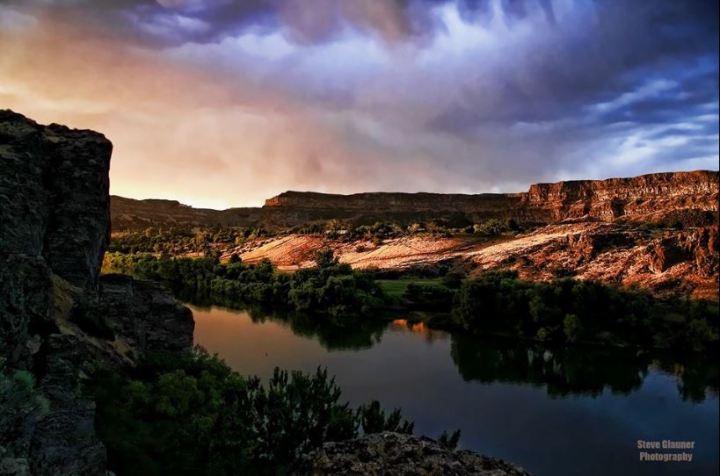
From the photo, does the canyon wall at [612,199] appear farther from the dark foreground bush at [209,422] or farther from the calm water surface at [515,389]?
the dark foreground bush at [209,422]

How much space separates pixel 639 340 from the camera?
178ft

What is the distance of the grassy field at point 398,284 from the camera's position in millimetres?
77175

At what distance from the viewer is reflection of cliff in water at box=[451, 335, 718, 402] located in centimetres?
4259

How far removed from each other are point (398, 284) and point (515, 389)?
43096 millimetres

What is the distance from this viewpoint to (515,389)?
41.8 meters

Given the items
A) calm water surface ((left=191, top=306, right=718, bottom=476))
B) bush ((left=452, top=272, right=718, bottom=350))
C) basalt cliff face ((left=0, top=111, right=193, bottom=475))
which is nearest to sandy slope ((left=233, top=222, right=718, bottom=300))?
bush ((left=452, top=272, right=718, bottom=350))

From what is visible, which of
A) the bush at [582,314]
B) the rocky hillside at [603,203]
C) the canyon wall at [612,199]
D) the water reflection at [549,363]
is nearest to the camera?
the water reflection at [549,363]

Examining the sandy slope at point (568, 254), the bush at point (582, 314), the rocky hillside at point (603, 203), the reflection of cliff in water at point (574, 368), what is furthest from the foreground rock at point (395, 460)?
the rocky hillside at point (603, 203)

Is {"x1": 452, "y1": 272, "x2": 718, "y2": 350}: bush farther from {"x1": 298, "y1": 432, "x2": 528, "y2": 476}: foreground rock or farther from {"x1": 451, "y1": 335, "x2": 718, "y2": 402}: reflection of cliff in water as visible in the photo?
{"x1": 298, "y1": 432, "x2": 528, "y2": 476}: foreground rock

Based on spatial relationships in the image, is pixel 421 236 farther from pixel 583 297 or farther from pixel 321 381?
pixel 321 381

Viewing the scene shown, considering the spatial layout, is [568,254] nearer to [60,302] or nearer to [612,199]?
[612,199]

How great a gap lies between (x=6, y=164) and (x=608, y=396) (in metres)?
43.4

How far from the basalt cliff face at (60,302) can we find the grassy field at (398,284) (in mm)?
44929

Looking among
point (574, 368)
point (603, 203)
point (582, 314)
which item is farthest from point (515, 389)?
point (603, 203)
